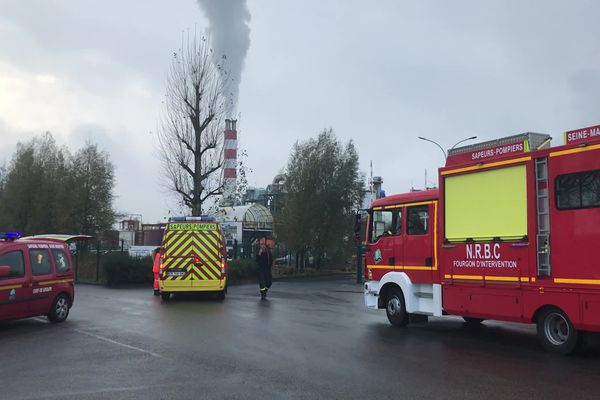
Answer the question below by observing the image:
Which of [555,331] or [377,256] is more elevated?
[377,256]

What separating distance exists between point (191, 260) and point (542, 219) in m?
11.0

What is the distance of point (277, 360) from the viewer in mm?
8227

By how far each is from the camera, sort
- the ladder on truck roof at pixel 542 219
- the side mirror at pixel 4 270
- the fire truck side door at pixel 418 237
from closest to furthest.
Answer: the ladder on truck roof at pixel 542 219, the side mirror at pixel 4 270, the fire truck side door at pixel 418 237

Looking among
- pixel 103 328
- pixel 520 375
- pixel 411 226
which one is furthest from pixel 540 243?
pixel 103 328

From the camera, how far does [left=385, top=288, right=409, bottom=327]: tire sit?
1187 centimetres

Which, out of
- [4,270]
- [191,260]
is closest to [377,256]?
[191,260]

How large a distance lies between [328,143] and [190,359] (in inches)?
1067

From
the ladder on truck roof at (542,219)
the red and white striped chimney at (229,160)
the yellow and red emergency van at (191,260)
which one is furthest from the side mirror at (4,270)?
the red and white striped chimney at (229,160)

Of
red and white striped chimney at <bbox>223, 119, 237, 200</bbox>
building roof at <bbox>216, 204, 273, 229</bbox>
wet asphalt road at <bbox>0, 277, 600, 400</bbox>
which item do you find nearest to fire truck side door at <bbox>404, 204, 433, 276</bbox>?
wet asphalt road at <bbox>0, 277, 600, 400</bbox>

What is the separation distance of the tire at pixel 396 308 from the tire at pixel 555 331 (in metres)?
3.23

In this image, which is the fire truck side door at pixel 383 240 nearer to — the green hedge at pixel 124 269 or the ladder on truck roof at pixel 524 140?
the ladder on truck roof at pixel 524 140

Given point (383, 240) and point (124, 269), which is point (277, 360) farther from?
point (124, 269)

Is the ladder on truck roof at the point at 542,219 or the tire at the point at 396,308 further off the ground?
the ladder on truck roof at the point at 542,219

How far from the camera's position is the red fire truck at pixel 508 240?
27.5ft
